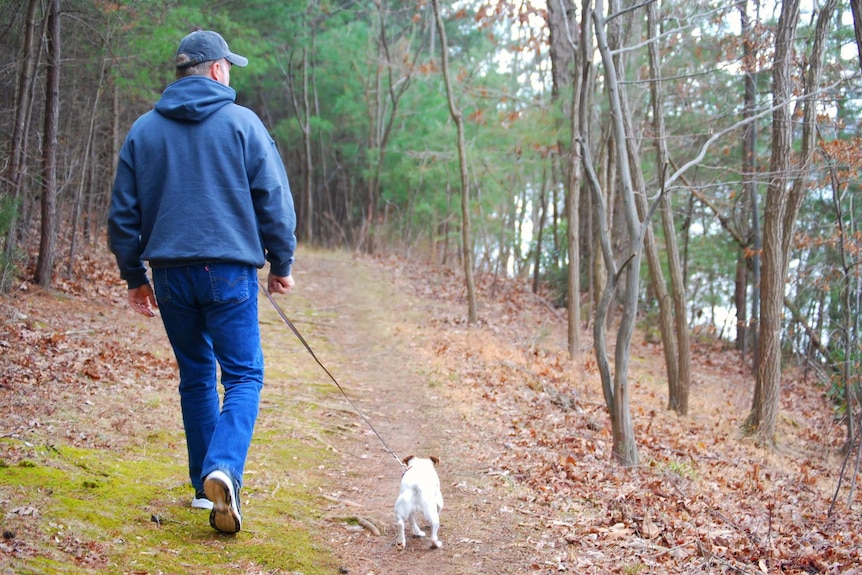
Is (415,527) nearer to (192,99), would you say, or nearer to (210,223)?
(210,223)

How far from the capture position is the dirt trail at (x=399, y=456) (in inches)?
161

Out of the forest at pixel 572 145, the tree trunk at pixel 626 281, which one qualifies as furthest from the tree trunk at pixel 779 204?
the tree trunk at pixel 626 281

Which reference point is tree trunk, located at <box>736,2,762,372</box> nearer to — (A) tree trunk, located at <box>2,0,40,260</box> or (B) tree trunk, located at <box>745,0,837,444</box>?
(B) tree trunk, located at <box>745,0,837,444</box>

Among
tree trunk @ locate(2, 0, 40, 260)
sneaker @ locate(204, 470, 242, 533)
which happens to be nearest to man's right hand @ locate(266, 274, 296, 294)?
sneaker @ locate(204, 470, 242, 533)

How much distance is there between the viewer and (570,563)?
13.9 feet

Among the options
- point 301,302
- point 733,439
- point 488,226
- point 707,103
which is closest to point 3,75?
point 301,302

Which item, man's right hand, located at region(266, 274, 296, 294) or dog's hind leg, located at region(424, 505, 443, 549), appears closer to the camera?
man's right hand, located at region(266, 274, 296, 294)

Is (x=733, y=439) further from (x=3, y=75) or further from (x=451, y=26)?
(x=451, y=26)

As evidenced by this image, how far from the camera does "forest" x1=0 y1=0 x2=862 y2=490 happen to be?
9445 millimetres

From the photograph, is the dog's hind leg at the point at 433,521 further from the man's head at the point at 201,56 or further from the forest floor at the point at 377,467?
the man's head at the point at 201,56

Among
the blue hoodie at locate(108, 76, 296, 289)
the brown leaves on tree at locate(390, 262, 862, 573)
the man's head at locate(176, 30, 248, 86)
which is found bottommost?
the brown leaves on tree at locate(390, 262, 862, 573)

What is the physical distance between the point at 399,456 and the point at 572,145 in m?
8.25

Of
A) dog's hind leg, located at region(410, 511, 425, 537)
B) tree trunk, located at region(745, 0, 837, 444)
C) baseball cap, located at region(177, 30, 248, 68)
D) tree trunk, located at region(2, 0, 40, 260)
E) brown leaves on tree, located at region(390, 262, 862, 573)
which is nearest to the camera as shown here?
baseball cap, located at region(177, 30, 248, 68)

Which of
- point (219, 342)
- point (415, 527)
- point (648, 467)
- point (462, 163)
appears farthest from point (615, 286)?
point (462, 163)
